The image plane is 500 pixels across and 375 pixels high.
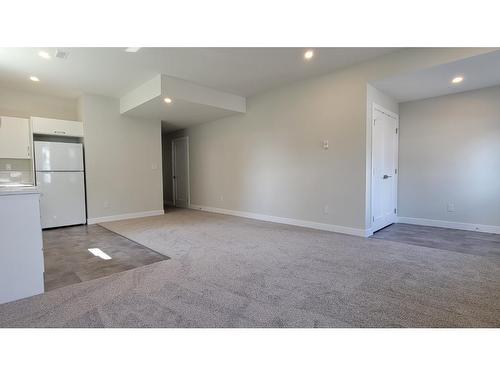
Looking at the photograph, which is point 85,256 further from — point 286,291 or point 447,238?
point 447,238

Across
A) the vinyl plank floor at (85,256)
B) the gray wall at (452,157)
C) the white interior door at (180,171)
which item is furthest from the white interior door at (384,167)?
the white interior door at (180,171)

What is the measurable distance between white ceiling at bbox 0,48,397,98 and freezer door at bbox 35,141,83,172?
1.08m

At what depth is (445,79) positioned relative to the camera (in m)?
3.43

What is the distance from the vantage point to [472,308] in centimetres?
176

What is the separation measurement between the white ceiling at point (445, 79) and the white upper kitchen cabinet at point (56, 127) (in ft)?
17.6

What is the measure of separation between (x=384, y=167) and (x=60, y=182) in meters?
5.88

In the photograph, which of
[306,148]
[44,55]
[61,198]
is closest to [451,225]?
[306,148]

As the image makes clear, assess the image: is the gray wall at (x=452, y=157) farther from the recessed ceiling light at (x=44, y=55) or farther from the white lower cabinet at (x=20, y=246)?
the recessed ceiling light at (x=44, y=55)

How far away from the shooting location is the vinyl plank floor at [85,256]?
2445 mm

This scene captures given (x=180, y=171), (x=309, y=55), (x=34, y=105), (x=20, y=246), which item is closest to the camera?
(x=20, y=246)

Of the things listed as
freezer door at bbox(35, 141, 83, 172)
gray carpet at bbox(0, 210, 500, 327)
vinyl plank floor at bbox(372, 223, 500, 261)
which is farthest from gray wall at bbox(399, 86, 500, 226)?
freezer door at bbox(35, 141, 83, 172)
